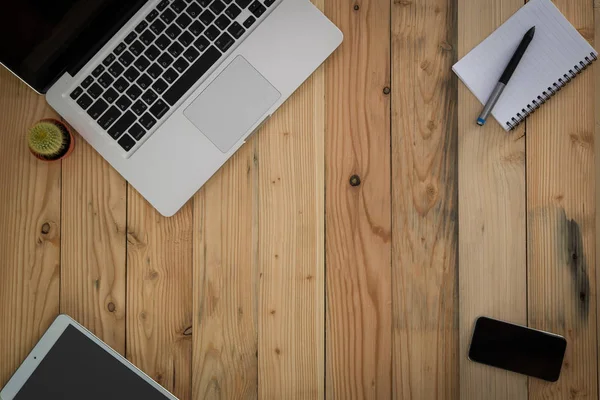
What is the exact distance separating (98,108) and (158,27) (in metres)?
0.16

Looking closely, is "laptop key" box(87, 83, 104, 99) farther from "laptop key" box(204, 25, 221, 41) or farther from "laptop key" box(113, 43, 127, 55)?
"laptop key" box(204, 25, 221, 41)

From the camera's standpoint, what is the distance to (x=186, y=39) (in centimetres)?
83

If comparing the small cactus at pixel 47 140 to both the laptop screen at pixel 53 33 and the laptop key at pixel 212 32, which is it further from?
the laptop key at pixel 212 32

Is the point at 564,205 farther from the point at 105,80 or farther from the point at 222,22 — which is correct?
the point at 105,80

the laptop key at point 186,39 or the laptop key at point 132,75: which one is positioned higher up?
the laptop key at point 186,39

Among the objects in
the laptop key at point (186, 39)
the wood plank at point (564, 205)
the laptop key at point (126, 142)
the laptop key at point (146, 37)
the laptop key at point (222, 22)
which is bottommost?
the laptop key at point (126, 142)

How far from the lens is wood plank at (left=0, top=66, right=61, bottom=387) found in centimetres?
88

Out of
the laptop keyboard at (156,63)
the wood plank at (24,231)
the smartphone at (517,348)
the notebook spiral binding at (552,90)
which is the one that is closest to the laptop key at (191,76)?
the laptop keyboard at (156,63)

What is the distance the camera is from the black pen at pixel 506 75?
86 centimetres

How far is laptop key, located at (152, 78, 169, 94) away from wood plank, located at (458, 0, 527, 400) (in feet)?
1.60

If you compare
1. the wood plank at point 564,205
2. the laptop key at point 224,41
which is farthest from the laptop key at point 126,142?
the wood plank at point 564,205

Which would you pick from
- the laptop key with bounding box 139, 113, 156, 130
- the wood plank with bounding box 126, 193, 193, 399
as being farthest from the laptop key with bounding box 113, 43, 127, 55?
the wood plank with bounding box 126, 193, 193, 399

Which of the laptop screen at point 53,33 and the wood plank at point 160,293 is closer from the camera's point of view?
the laptop screen at point 53,33

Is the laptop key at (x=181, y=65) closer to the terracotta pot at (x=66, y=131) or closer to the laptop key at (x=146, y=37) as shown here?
the laptop key at (x=146, y=37)
